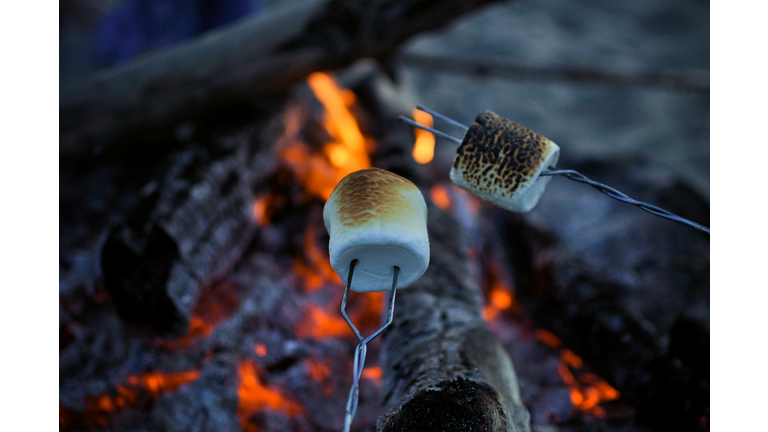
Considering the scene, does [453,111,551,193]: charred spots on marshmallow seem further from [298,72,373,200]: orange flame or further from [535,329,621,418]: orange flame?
[298,72,373,200]: orange flame

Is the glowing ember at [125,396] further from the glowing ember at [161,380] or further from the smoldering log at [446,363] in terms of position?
the smoldering log at [446,363]

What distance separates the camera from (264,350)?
1.50 metres

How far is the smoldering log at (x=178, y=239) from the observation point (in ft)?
4.38

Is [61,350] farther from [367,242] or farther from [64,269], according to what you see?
[367,242]

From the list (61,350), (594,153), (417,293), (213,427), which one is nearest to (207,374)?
(213,427)

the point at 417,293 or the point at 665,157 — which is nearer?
the point at 417,293

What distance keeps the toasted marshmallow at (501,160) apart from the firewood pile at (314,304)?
0.42 m

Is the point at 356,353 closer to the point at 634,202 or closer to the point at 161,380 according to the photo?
the point at 634,202

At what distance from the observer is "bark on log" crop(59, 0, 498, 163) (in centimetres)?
179

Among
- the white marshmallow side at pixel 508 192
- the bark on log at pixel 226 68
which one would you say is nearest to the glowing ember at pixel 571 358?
the white marshmallow side at pixel 508 192

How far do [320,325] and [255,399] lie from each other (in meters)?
0.40

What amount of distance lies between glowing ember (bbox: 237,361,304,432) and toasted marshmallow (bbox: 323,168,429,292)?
0.75m

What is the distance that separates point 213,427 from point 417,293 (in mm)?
754

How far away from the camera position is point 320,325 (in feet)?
5.54
